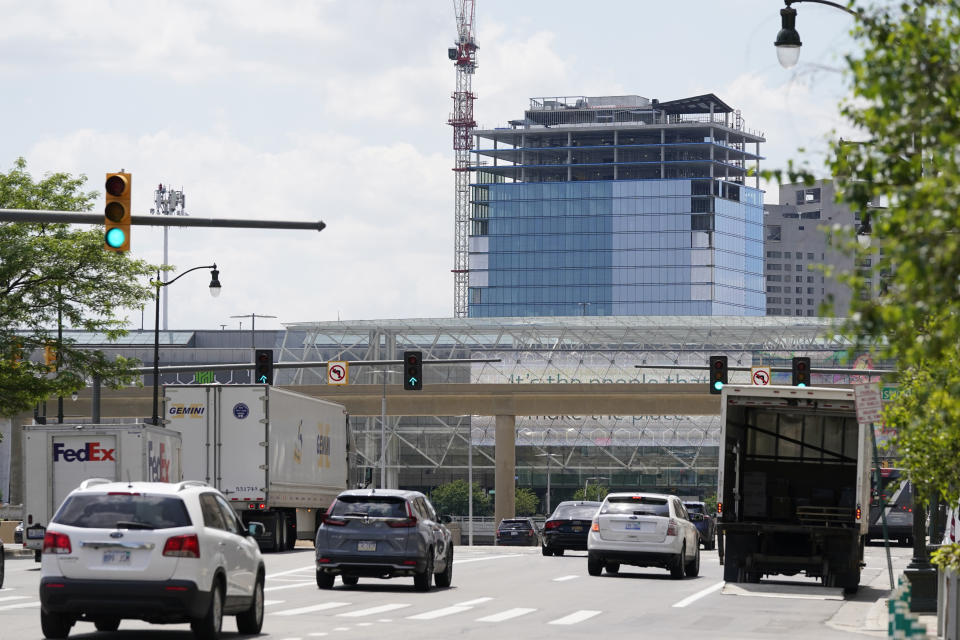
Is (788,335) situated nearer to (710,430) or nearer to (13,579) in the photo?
(710,430)

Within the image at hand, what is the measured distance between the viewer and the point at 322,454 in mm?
46375

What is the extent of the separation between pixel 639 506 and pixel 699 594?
14.3 ft

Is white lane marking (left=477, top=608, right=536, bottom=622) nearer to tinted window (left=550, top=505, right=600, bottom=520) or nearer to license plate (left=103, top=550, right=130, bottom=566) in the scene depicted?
license plate (left=103, top=550, right=130, bottom=566)

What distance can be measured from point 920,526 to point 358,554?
28.4 feet

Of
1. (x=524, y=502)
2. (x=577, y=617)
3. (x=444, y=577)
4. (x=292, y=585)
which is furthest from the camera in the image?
(x=524, y=502)

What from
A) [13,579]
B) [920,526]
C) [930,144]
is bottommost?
[13,579]

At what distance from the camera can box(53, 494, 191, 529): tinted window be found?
16531 millimetres

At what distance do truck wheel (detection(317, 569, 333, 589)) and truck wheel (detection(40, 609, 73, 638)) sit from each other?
10.2 metres

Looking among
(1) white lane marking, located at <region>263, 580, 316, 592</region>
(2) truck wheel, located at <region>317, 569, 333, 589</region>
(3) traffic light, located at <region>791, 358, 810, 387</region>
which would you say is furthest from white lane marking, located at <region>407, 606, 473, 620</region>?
(3) traffic light, located at <region>791, 358, 810, 387</region>

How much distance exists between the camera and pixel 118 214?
62.6 ft

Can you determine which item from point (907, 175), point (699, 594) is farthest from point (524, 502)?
point (907, 175)

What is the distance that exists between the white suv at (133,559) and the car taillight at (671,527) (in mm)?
15765

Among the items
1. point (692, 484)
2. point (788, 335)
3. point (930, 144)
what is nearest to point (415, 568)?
point (930, 144)

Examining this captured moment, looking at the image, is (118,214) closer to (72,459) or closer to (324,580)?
(324,580)
